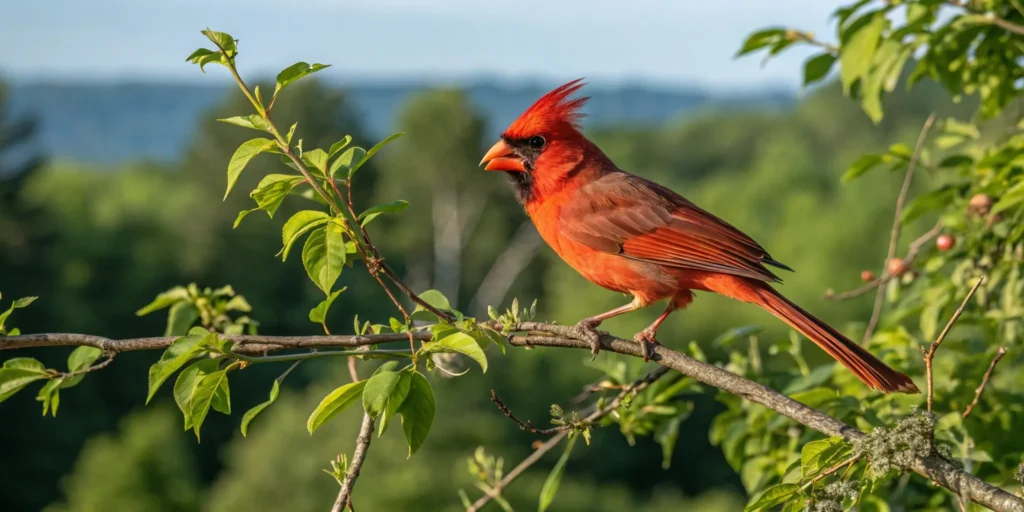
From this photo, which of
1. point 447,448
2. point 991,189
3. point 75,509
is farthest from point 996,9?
point 75,509

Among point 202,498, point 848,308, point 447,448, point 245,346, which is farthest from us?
point 848,308

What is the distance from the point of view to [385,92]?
16125cm

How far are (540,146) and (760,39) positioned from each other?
33.3 inches

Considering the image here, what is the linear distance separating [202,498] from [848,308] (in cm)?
2980

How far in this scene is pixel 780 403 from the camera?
6.75 ft

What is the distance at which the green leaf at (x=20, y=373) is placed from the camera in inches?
92.3

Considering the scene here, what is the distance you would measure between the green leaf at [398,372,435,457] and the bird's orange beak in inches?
79.0

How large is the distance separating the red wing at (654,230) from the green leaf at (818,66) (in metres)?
0.56

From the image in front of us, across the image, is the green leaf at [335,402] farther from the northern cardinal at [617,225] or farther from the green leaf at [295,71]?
the northern cardinal at [617,225]

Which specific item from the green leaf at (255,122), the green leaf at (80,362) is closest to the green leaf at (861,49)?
the green leaf at (255,122)

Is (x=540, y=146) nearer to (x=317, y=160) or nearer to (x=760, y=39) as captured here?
(x=760, y=39)

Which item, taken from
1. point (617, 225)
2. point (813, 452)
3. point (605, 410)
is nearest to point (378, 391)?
point (813, 452)

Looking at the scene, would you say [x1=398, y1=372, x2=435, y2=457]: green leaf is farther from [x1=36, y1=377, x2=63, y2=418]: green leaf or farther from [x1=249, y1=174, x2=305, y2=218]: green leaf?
[x1=36, y1=377, x2=63, y2=418]: green leaf

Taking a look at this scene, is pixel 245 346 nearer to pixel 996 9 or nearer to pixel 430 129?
pixel 996 9
